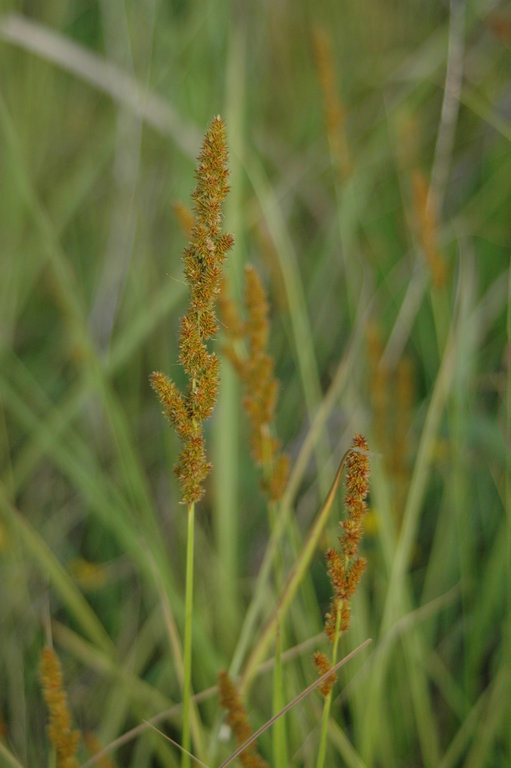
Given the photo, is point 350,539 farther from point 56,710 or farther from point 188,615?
point 56,710

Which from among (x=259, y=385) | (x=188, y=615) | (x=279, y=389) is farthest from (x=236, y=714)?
(x=279, y=389)

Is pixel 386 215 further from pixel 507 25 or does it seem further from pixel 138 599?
pixel 138 599

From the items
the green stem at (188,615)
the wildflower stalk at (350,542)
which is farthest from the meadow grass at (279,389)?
the wildflower stalk at (350,542)

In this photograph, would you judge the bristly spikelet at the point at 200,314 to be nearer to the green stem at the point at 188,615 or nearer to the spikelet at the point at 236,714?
the green stem at the point at 188,615

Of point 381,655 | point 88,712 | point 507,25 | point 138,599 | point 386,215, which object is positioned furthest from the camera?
point 386,215

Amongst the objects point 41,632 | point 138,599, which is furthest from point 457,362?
point 41,632

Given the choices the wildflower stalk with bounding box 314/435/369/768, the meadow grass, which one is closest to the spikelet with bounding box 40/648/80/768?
the meadow grass

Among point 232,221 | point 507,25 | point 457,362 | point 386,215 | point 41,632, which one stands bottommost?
point 41,632
